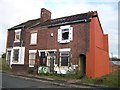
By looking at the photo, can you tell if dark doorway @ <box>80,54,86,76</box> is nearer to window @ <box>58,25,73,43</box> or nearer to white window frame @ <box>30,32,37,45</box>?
window @ <box>58,25,73,43</box>

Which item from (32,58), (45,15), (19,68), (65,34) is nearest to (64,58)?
(65,34)

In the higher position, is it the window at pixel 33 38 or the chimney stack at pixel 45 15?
the chimney stack at pixel 45 15

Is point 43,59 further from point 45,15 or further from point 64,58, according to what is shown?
point 45,15

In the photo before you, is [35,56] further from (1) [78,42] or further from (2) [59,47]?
(1) [78,42]

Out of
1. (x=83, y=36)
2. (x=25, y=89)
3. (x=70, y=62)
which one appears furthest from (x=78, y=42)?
(x=25, y=89)

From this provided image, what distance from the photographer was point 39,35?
2619 centimetres

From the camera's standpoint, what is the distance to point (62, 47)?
76.8 feet

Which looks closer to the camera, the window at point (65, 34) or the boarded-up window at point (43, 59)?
the window at point (65, 34)

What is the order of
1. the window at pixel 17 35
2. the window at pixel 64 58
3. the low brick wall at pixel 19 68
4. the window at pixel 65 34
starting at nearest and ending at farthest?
1. the window at pixel 64 58
2. the window at pixel 65 34
3. the low brick wall at pixel 19 68
4. the window at pixel 17 35

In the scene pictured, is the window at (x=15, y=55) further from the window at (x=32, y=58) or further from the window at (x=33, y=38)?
the window at (x=33, y=38)

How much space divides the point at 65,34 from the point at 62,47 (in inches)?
62.8

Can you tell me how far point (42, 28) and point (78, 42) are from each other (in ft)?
19.7

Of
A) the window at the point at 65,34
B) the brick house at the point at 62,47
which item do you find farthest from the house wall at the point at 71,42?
the window at the point at 65,34

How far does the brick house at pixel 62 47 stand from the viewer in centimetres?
2183
